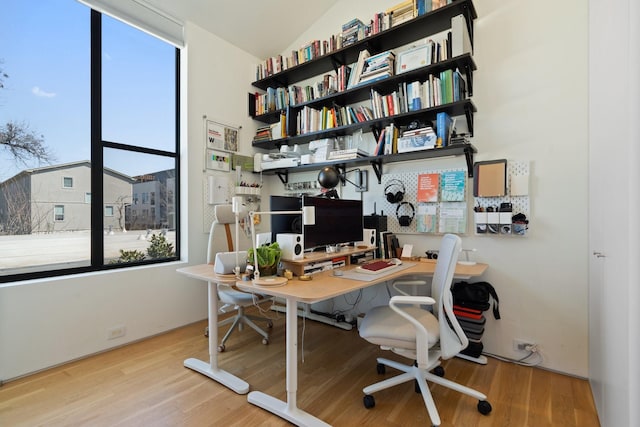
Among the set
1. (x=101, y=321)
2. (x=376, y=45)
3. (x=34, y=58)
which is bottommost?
(x=101, y=321)

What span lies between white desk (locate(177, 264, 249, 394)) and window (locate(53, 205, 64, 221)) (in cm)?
118

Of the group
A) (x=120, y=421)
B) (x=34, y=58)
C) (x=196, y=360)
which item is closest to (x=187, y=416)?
(x=120, y=421)

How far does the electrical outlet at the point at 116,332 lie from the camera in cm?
241

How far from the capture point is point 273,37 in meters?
3.48

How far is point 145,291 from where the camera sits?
104 inches

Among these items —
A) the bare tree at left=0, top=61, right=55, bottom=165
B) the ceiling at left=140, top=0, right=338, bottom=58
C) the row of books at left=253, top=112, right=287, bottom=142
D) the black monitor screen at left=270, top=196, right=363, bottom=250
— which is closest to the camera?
the bare tree at left=0, top=61, right=55, bottom=165

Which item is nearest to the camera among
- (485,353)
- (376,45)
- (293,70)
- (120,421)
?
(120,421)

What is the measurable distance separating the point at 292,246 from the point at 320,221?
0.39 meters

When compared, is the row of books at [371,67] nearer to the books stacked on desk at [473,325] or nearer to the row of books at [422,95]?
the row of books at [422,95]

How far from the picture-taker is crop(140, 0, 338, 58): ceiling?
2.88 metres

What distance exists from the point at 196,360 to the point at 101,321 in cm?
92

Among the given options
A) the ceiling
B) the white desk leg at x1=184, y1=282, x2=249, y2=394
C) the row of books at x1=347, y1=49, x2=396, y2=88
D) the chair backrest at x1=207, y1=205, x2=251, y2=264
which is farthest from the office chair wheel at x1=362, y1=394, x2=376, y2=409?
the ceiling

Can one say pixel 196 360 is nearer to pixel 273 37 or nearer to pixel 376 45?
pixel 376 45

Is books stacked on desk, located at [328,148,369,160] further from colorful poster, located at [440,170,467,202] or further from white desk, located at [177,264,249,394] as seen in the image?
white desk, located at [177,264,249,394]
